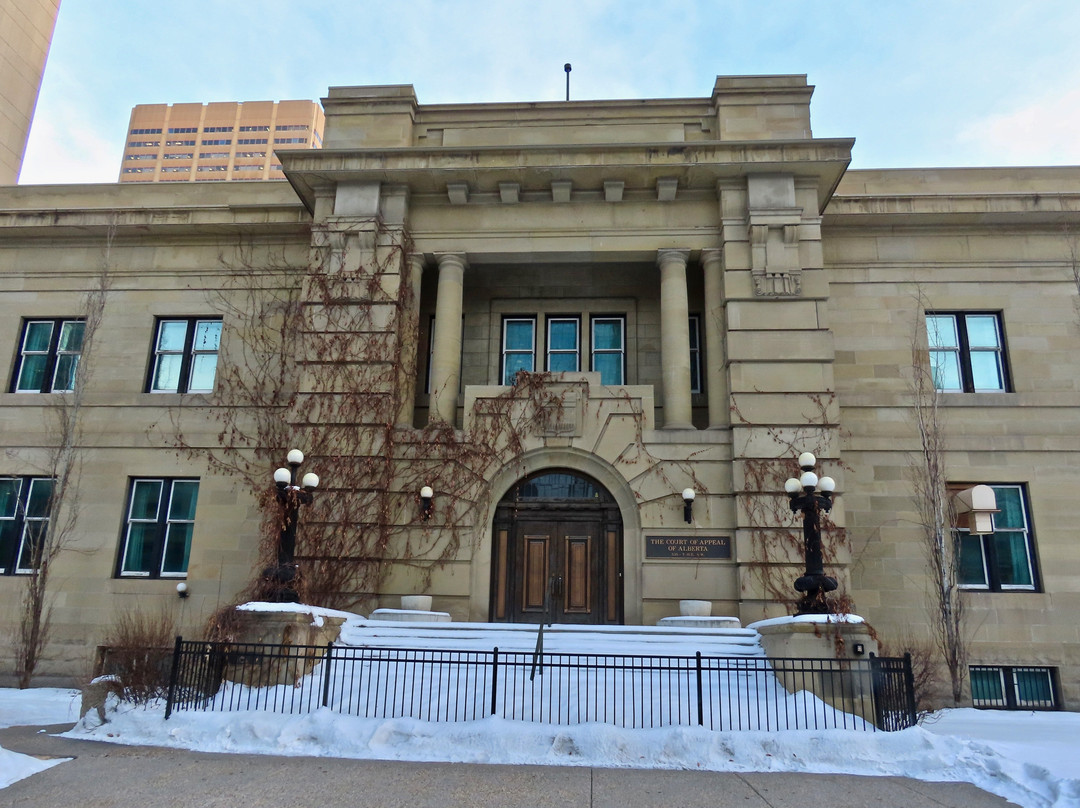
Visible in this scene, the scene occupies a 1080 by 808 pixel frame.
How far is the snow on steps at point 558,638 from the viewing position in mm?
13384

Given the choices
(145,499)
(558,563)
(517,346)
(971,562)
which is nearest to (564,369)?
(517,346)

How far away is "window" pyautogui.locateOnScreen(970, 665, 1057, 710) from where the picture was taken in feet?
53.6

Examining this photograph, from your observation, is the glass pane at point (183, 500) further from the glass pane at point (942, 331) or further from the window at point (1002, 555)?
the glass pane at point (942, 331)

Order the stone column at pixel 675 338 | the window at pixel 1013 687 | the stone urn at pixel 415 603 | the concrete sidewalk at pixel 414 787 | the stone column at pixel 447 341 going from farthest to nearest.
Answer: the stone column at pixel 447 341
the stone column at pixel 675 338
the window at pixel 1013 687
the stone urn at pixel 415 603
the concrete sidewalk at pixel 414 787

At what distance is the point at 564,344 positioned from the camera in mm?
20312

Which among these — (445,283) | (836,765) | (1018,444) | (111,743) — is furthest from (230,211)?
(1018,444)

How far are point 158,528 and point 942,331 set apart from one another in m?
19.2

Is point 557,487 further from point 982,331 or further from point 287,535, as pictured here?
point 982,331

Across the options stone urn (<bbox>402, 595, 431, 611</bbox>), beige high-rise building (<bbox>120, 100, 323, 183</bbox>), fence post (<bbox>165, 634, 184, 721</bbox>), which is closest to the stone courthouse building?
stone urn (<bbox>402, 595, 431, 611</bbox>)

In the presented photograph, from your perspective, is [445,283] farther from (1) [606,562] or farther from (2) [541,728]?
(2) [541,728]

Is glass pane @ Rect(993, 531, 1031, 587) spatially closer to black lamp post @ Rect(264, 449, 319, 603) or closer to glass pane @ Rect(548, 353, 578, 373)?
glass pane @ Rect(548, 353, 578, 373)

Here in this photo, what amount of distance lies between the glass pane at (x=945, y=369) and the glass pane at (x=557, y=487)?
28.0ft

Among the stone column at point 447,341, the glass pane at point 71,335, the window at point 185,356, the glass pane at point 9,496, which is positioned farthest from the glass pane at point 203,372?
the stone column at point 447,341

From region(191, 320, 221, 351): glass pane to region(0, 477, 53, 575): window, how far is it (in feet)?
15.2
